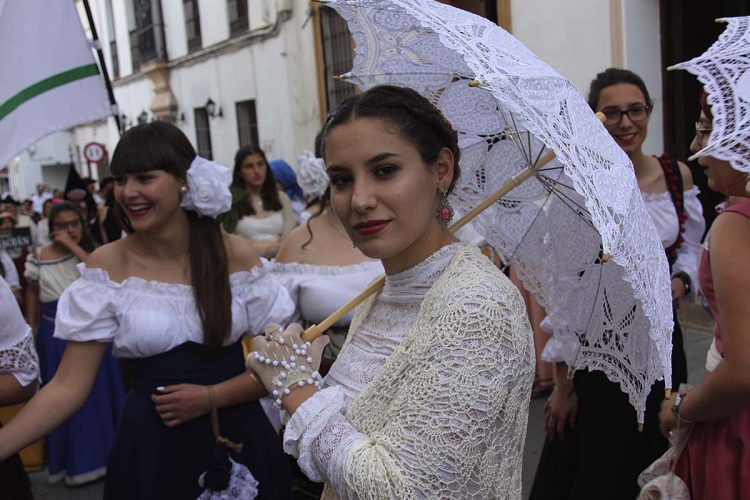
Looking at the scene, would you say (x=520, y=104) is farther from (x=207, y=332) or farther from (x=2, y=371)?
(x=2, y=371)

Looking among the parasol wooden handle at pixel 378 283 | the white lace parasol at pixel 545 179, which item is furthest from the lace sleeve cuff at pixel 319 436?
the white lace parasol at pixel 545 179

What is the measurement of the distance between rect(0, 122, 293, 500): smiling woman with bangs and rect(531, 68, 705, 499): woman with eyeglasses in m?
1.19

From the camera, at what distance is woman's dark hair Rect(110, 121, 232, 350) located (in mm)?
2758

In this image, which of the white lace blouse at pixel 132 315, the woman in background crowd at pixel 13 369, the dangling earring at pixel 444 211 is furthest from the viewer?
the white lace blouse at pixel 132 315

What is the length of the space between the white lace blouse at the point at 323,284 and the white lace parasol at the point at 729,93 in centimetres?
202

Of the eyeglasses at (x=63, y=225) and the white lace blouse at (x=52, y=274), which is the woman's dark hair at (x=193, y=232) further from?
the eyeglasses at (x=63, y=225)

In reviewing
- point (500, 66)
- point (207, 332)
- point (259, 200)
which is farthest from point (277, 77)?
point (500, 66)

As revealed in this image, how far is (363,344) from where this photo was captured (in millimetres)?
1869

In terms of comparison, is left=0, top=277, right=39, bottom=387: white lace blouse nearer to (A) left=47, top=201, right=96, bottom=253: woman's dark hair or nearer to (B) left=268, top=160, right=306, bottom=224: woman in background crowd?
(A) left=47, top=201, right=96, bottom=253: woman's dark hair

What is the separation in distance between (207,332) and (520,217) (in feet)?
3.91

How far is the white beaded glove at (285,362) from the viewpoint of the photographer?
1695 mm

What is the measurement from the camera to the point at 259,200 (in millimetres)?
7176

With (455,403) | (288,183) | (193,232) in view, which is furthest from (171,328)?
(288,183)

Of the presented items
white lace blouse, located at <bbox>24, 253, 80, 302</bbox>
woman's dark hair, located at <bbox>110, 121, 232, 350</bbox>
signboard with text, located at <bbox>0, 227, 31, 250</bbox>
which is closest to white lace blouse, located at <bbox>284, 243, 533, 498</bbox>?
woman's dark hair, located at <bbox>110, 121, 232, 350</bbox>
